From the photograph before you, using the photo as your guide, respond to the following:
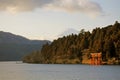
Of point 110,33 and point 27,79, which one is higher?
point 110,33

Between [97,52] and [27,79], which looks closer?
[27,79]

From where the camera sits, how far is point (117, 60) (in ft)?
618

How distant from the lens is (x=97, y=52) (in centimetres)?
19550

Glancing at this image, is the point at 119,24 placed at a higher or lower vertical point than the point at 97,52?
higher

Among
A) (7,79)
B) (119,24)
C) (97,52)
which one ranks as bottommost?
(7,79)

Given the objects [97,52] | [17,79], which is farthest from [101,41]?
[17,79]

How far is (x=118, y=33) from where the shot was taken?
189 metres

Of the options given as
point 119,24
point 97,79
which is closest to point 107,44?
point 119,24

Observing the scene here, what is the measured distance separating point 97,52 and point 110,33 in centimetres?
1075

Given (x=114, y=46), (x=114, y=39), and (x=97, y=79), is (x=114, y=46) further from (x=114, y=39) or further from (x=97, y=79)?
(x=97, y=79)

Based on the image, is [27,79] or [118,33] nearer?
[27,79]

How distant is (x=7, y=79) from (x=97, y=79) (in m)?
19.7

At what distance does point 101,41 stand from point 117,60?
12120 millimetres

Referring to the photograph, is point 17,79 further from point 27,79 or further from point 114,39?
point 114,39
